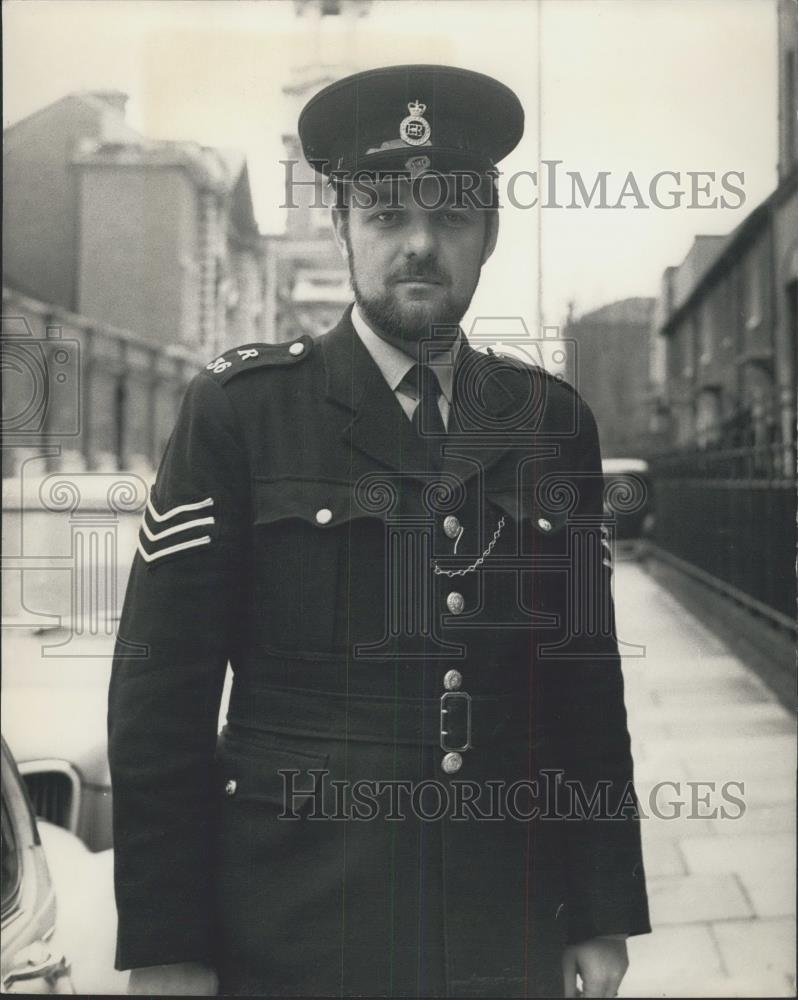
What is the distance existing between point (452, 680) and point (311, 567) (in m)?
0.32

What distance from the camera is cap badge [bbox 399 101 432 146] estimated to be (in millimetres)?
1695

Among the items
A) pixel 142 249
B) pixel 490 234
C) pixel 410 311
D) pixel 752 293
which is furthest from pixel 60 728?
pixel 752 293

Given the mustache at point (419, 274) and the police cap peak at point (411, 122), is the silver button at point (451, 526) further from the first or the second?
the police cap peak at point (411, 122)

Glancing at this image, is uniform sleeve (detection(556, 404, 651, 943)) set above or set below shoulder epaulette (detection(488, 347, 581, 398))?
below

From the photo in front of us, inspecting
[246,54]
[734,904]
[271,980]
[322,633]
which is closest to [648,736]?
[734,904]

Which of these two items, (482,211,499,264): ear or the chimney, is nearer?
(482,211,499,264): ear

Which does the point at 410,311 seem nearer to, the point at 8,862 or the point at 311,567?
the point at 311,567

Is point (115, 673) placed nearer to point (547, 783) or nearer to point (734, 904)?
point (547, 783)

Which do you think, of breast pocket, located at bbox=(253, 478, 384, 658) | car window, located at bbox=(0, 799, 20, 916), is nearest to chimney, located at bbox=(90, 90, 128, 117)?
breast pocket, located at bbox=(253, 478, 384, 658)

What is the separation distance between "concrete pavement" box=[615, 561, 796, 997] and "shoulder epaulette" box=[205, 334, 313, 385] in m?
0.74

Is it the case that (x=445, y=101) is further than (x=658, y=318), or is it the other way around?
(x=658, y=318)

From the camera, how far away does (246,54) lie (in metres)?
1.88

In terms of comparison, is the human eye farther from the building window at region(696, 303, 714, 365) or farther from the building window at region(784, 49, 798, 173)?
the building window at region(784, 49, 798, 173)

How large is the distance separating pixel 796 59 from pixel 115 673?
70.6 inches
